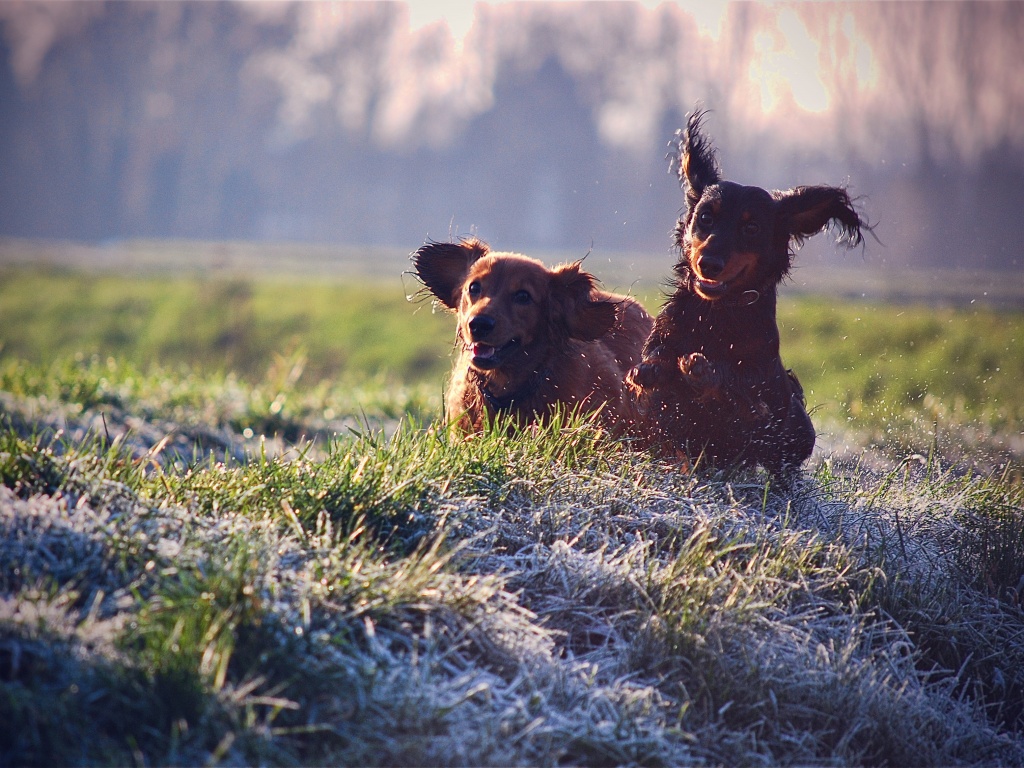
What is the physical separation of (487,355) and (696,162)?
1.31 metres

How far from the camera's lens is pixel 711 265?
380cm

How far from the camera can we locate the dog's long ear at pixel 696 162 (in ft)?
14.2

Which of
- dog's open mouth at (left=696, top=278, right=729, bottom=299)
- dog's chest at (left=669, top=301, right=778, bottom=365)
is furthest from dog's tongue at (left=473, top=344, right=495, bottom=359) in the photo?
A: dog's open mouth at (left=696, top=278, right=729, bottom=299)

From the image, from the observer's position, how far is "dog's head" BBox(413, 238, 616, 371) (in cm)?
443

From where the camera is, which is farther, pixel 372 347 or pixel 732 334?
pixel 372 347

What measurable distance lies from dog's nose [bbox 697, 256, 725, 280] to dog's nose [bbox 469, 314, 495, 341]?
40.8 inches

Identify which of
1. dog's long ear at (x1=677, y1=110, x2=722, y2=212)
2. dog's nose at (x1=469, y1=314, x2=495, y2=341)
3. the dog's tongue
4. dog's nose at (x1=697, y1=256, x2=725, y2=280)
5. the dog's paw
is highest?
dog's long ear at (x1=677, y1=110, x2=722, y2=212)

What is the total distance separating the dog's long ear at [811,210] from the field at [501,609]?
1.12 metres

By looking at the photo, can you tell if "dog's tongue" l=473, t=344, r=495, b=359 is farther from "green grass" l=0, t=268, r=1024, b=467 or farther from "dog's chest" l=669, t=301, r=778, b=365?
"green grass" l=0, t=268, r=1024, b=467

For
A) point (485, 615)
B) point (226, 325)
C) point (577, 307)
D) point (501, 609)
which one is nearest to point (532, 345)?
point (577, 307)

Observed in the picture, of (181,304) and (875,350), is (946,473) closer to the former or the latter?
(875,350)

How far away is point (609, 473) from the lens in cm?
393

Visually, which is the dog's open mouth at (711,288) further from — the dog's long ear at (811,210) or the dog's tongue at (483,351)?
the dog's tongue at (483,351)

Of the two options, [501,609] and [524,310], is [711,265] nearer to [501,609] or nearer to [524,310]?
[524,310]
